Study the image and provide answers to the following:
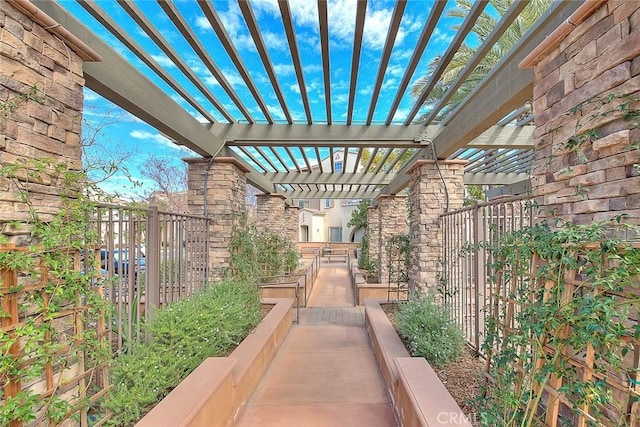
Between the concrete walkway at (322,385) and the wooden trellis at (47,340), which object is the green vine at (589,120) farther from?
the wooden trellis at (47,340)

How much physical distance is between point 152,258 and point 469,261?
11.7ft

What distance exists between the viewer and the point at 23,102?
173cm

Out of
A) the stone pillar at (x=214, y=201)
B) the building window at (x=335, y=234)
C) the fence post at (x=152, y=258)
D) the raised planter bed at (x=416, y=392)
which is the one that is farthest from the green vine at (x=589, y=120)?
the building window at (x=335, y=234)

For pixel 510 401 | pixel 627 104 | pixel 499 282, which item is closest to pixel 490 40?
pixel 627 104

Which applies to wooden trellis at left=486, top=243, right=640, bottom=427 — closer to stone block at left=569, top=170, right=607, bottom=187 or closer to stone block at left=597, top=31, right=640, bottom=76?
stone block at left=569, top=170, right=607, bottom=187

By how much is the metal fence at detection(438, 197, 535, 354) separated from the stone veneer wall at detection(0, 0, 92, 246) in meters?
3.15

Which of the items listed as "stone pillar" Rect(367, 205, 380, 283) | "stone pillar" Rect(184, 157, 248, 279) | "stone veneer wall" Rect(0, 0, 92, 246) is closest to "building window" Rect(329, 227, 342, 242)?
"stone pillar" Rect(367, 205, 380, 283)

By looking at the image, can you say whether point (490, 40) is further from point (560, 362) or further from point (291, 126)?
point (291, 126)

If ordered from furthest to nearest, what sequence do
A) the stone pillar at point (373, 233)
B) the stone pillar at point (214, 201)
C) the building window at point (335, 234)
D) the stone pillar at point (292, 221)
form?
1. the building window at point (335, 234)
2. the stone pillar at point (292, 221)
3. the stone pillar at point (373, 233)
4. the stone pillar at point (214, 201)

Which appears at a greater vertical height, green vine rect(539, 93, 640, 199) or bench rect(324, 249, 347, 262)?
green vine rect(539, 93, 640, 199)

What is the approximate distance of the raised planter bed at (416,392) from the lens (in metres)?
1.83

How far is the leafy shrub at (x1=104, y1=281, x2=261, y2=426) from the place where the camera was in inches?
84.1

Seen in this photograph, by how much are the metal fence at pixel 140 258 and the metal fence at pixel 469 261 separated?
10.3ft

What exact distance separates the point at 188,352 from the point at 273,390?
1052mm
